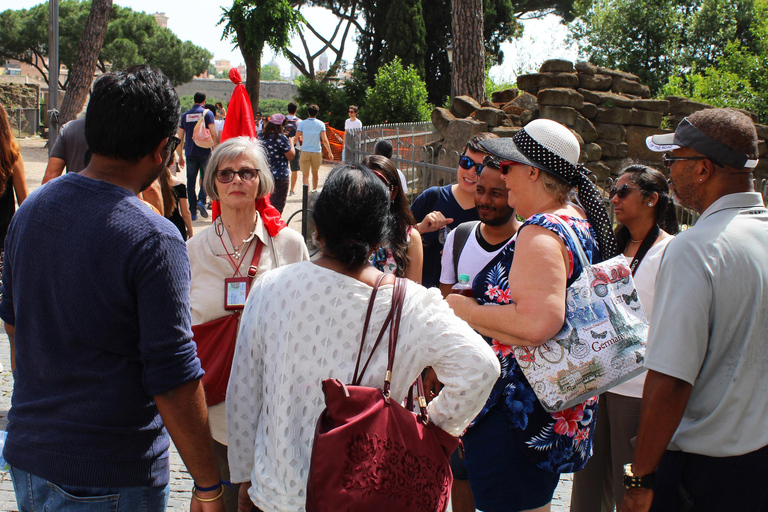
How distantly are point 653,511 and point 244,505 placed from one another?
1.39 m

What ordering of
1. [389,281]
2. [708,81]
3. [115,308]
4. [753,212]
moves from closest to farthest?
[115,308], [389,281], [753,212], [708,81]

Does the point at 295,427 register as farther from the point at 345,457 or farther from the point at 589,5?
the point at 589,5

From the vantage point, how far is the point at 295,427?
1.94 m

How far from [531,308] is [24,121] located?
29231mm

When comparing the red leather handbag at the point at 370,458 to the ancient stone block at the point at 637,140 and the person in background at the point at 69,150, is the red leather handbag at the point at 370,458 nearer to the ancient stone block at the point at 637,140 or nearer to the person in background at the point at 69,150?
the person in background at the point at 69,150

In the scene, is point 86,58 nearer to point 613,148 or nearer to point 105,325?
point 613,148

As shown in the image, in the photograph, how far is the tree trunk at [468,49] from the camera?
1340cm

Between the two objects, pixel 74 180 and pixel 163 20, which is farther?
pixel 163 20

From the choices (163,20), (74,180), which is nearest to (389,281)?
(74,180)

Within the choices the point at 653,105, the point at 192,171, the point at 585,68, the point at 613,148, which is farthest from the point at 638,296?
the point at 653,105

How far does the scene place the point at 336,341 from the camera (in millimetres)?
1887

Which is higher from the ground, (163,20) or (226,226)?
(163,20)

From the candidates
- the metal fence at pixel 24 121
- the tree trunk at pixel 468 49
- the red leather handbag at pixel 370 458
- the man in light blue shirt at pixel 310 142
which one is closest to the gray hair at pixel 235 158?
the red leather handbag at pixel 370 458

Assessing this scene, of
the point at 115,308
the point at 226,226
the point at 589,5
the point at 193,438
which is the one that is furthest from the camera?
the point at 589,5
